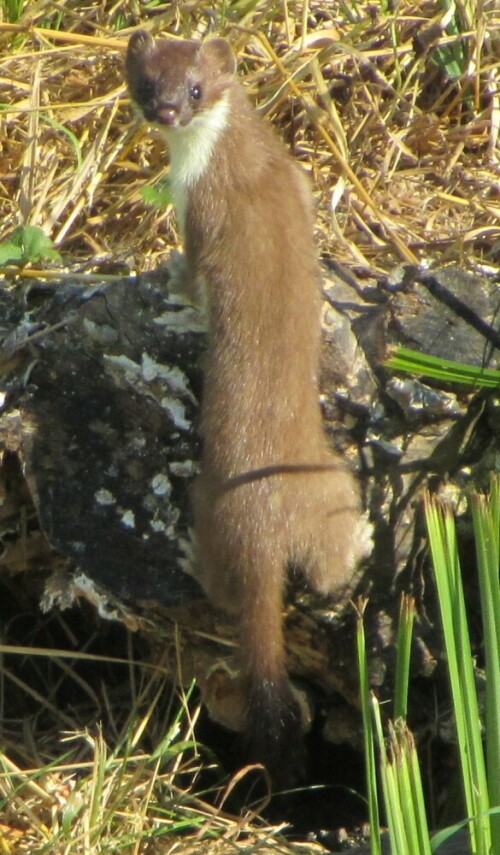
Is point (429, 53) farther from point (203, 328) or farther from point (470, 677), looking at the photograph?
point (470, 677)

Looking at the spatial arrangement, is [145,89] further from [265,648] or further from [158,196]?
[265,648]

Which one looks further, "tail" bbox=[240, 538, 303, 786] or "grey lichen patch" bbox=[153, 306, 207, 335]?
"grey lichen patch" bbox=[153, 306, 207, 335]

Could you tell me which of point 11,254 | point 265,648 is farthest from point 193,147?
point 265,648

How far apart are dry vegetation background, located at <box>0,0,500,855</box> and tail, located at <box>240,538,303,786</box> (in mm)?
740

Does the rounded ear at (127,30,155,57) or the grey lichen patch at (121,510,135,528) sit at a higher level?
the rounded ear at (127,30,155,57)

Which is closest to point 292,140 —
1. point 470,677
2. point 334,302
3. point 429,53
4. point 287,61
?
point 287,61

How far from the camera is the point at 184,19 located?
145 inches

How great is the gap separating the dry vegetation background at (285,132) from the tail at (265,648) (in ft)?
2.43

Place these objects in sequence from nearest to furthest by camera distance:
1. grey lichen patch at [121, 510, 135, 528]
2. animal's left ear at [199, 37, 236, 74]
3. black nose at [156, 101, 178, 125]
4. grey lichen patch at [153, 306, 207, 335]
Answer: grey lichen patch at [121, 510, 135, 528]
grey lichen patch at [153, 306, 207, 335]
black nose at [156, 101, 178, 125]
animal's left ear at [199, 37, 236, 74]

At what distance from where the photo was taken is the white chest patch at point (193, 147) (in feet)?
9.00

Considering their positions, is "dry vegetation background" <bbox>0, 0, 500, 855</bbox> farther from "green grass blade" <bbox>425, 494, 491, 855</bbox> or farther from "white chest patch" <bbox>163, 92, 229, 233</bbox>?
"green grass blade" <bbox>425, 494, 491, 855</bbox>

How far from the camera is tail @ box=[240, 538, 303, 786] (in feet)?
7.28

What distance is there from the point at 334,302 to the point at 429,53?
145 centimetres

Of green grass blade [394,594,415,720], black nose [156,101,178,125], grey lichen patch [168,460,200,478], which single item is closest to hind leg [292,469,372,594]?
Answer: grey lichen patch [168,460,200,478]
